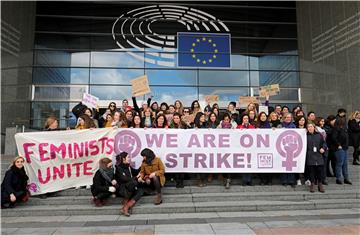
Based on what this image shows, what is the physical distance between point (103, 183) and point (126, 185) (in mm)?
598

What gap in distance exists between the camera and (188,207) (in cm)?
743

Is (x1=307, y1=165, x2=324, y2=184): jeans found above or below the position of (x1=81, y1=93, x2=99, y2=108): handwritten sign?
below

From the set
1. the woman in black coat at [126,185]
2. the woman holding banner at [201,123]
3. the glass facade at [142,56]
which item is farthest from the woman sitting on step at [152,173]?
the glass facade at [142,56]

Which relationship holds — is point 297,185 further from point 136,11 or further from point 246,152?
point 136,11

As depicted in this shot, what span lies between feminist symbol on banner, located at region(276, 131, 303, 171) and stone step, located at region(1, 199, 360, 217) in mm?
1107

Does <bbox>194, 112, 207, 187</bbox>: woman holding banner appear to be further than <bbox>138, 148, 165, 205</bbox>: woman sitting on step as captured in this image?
Yes

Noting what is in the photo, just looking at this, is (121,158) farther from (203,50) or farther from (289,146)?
(203,50)

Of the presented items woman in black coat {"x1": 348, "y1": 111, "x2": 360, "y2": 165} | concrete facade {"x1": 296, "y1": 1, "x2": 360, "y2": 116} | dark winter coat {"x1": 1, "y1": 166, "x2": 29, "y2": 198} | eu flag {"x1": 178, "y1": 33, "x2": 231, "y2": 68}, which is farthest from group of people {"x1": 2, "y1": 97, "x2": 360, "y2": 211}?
eu flag {"x1": 178, "y1": 33, "x2": 231, "y2": 68}

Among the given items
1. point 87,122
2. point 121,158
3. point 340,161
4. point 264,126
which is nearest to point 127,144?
point 121,158

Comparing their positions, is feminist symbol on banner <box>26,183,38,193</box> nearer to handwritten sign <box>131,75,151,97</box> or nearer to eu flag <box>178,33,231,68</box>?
handwritten sign <box>131,75,151,97</box>

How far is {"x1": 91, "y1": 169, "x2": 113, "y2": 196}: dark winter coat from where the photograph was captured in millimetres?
7412

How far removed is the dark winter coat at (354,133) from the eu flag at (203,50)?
9.40 m

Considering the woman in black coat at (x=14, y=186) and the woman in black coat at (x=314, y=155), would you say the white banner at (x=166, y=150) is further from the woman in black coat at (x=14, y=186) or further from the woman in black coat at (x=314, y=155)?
the woman in black coat at (x=14, y=186)

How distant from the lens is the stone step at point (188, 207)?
23.9 ft
